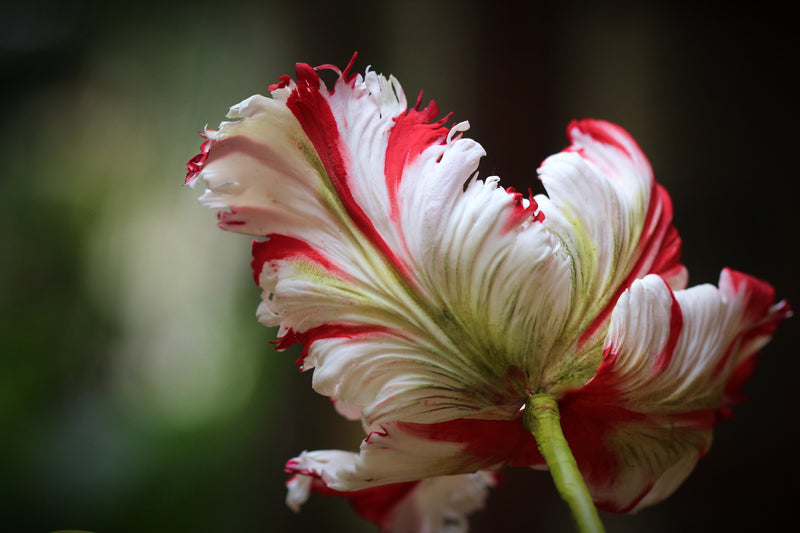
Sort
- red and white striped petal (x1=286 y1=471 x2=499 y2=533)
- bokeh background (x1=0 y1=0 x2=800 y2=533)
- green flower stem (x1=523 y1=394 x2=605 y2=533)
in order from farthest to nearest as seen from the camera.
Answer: bokeh background (x1=0 y1=0 x2=800 y2=533)
red and white striped petal (x1=286 y1=471 x2=499 y2=533)
green flower stem (x1=523 y1=394 x2=605 y2=533)

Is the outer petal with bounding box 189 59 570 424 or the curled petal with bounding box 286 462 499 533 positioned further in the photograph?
the curled petal with bounding box 286 462 499 533

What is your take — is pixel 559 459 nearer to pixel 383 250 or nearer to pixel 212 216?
pixel 383 250

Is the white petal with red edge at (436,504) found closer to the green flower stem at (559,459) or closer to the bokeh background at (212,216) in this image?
the green flower stem at (559,459)

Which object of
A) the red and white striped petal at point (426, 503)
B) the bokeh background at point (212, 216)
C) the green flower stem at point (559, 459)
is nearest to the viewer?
the green flower stem at point (559, 459)

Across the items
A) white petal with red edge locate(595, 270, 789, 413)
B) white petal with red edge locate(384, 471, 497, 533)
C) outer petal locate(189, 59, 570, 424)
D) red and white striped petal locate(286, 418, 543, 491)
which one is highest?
outer petal locate(189, 59, 570, 424)

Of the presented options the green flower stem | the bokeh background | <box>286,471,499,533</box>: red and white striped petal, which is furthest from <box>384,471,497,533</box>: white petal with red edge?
the bokeh background

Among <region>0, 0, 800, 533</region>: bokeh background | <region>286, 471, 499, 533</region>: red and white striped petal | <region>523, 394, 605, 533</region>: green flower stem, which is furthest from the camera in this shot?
<region>0, 0, 800, 533</region>: bokeh background

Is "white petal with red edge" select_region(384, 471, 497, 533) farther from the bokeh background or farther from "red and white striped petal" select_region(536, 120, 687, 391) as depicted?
the bokeh background

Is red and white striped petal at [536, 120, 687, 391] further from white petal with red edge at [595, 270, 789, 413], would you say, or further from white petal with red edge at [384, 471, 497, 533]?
white petal with red edge at [384, 471, 497, 533]

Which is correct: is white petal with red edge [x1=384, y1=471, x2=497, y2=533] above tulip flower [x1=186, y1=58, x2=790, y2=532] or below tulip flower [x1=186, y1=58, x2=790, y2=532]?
below

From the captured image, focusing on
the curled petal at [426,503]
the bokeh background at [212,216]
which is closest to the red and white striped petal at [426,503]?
the curled petal at [426,503]
